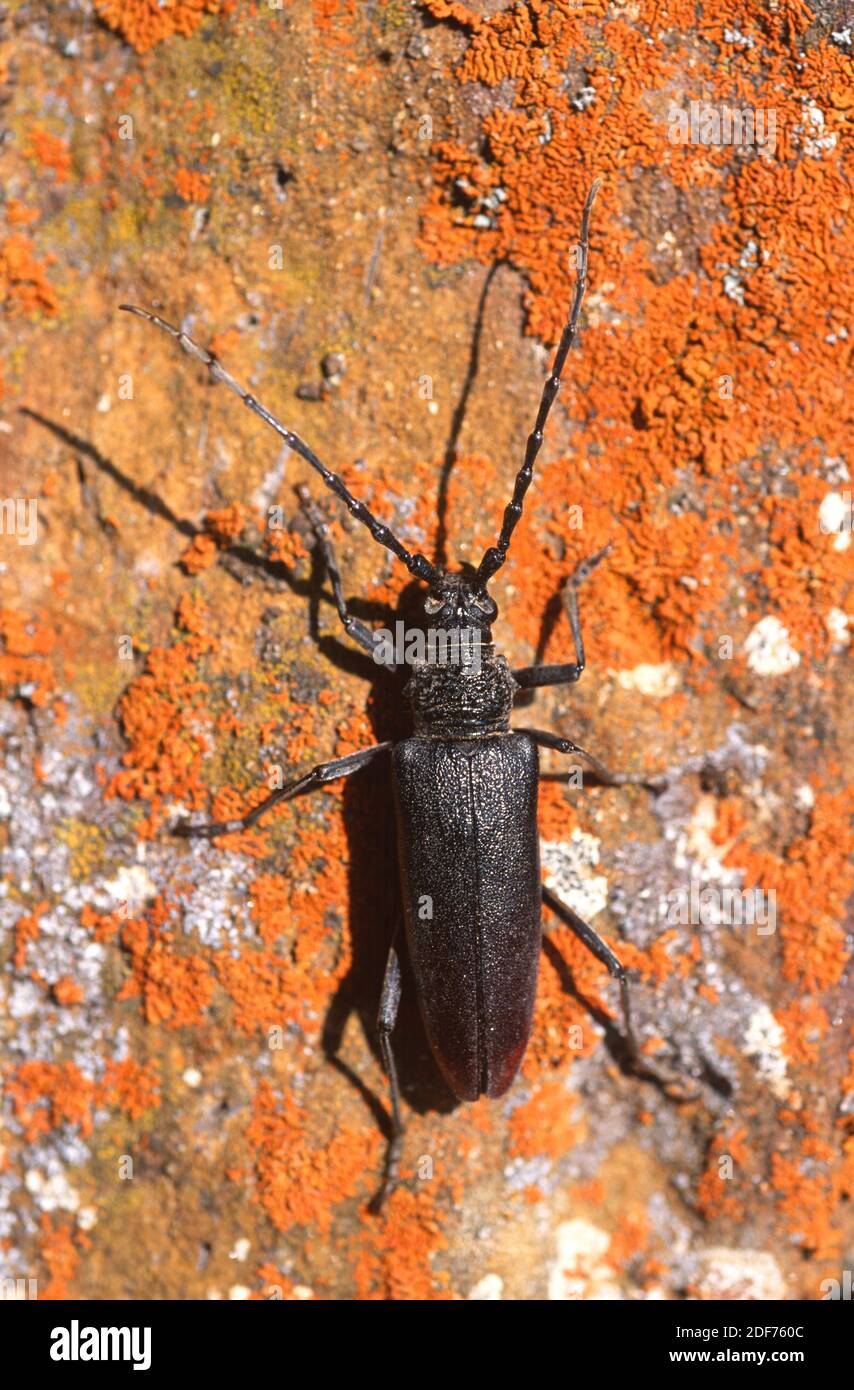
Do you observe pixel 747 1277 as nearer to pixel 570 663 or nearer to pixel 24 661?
pixel 570 663

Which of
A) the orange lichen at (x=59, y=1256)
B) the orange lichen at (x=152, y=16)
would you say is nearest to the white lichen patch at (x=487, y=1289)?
the orange lichen at (x=59, y=1256)

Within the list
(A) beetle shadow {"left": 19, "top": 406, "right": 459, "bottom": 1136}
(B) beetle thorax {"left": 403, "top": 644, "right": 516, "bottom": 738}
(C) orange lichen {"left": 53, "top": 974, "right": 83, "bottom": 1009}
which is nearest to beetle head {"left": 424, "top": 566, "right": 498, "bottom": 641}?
(B) beetle thorax {"left": 403, "top": 644, "right": 516, "bottom": 738}

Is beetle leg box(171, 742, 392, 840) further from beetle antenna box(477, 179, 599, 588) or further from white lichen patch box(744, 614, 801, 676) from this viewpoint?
white lichen patch box(744, 614, 801, 676)

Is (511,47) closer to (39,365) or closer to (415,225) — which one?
(415,225)

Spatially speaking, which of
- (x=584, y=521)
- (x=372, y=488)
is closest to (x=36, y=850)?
(x=372, y=488)

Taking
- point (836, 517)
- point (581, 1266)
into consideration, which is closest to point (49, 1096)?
point (581, 1266)

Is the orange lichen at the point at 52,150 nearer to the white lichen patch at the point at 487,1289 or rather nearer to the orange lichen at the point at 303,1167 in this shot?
the orange lichen at the point at 303,1167

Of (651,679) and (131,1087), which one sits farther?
(131,1087)
